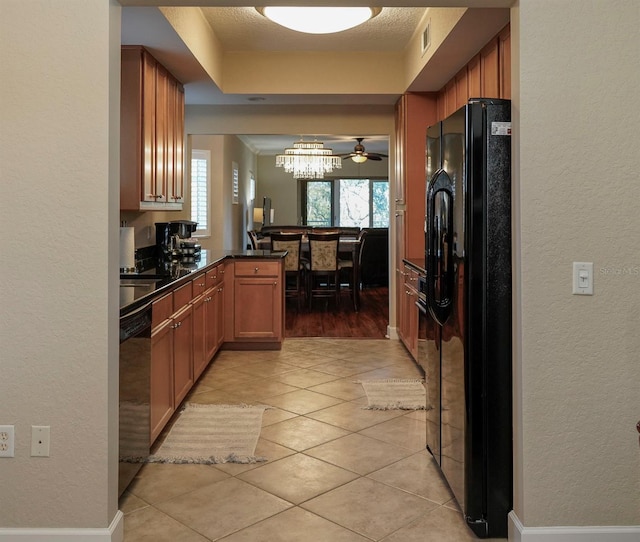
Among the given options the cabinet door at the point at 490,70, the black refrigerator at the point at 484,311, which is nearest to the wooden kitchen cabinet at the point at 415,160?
the cabinet door at the point at 490,70

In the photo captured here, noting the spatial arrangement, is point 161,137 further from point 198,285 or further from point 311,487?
point 311,487

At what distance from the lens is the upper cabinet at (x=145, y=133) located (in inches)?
162

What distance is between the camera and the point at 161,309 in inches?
136

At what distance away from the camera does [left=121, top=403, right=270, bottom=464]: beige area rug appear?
3324mm

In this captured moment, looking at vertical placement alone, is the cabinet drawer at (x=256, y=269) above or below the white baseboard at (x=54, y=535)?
above

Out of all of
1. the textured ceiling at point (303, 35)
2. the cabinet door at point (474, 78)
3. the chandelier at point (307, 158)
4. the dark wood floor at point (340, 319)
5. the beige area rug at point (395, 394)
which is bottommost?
the beige area rug at point (395, 394)

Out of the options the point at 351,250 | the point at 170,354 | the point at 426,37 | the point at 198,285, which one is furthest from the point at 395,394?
the point at 351,250

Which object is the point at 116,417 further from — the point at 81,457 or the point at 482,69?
the point at 482,69

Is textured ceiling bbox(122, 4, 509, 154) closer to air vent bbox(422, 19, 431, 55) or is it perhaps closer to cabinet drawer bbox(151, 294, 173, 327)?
air vent bbox(422, 19, 431, 55)

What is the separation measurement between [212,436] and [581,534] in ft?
6.69

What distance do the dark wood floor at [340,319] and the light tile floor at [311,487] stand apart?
2516 millimetres

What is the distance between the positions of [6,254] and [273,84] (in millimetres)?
4010

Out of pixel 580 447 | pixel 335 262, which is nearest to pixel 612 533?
pixel 580 447

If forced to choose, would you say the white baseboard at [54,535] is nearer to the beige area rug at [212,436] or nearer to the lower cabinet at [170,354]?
the beige area rug at [212,436]
